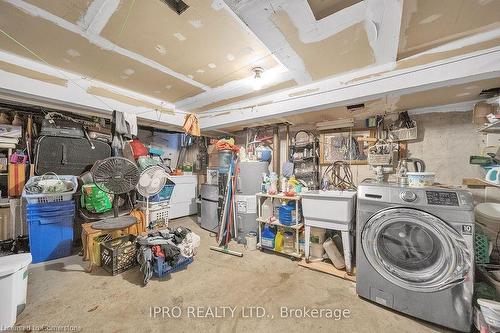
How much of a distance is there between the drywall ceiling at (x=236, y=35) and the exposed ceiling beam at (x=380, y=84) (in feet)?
0.29

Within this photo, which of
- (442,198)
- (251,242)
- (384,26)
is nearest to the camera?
(384,26)

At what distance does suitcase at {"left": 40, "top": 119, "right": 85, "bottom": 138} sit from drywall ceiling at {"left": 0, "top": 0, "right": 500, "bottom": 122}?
1.13m

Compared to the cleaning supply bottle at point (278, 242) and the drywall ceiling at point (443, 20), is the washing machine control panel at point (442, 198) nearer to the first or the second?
the drywall ceiling at point (443, 20)

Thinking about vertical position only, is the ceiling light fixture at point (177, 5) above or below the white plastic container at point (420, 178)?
above

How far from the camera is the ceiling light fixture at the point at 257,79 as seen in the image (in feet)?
7.47

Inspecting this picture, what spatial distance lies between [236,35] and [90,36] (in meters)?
1.30

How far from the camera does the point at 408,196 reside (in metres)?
1.71

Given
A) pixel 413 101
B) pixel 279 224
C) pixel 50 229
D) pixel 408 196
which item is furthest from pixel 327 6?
pixel 50 229

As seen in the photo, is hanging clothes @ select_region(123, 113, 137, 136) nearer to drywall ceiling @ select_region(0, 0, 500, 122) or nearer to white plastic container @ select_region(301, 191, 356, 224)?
drywall ceiling @ select_region(0, 0, 500, 122)

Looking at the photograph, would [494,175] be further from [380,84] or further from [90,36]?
[90,36]

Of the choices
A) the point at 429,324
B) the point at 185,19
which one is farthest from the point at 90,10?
the point at 429,324

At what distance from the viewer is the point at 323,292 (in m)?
2.04

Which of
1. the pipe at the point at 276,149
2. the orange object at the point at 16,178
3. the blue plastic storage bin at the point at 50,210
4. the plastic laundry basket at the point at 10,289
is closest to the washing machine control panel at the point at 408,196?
the pipe at the point at 276,149

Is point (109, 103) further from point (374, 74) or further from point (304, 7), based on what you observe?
point (374, 74)
